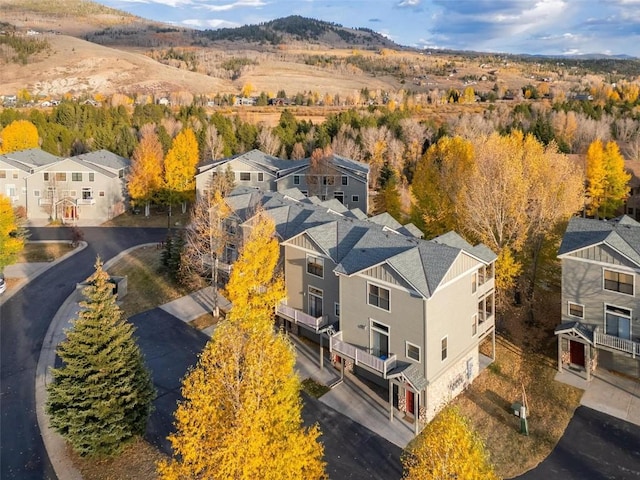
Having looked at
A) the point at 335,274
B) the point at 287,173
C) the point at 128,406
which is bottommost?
the point at 128,406

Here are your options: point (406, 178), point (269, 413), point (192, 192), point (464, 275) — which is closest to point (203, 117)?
point (192, 192)

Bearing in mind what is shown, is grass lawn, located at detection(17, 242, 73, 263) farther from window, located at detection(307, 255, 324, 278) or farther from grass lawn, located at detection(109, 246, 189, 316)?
window, located at detection(307, 255, 324, 278)

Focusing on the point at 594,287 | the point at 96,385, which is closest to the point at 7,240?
the point at 96,385

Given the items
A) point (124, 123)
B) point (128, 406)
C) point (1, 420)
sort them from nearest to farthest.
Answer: point (128, 406)
point (1, 420)
point (124, 123)

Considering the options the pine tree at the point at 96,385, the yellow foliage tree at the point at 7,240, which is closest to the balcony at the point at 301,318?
the pine tree at the point at 96,385

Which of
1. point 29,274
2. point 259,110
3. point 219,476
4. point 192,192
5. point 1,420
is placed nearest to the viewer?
point 219,476

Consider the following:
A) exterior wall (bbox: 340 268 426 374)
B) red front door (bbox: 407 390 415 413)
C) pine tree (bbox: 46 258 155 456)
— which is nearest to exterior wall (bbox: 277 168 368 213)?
exterior wall (bbox: 340 268 426 374)

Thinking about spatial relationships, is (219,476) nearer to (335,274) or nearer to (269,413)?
(269,413)
